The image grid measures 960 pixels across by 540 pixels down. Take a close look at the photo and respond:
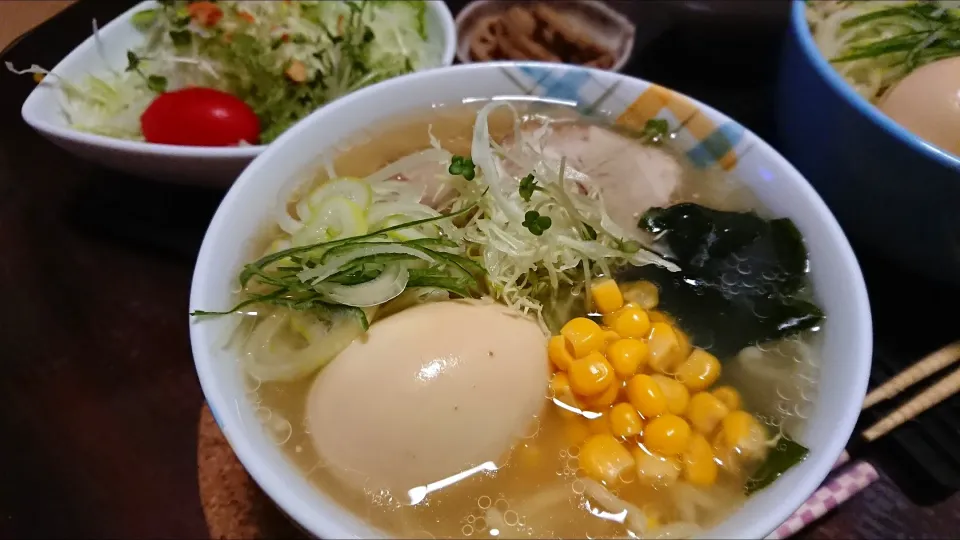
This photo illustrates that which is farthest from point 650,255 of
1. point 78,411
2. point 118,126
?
point 118,126

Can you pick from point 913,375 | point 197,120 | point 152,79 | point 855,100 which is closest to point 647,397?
point 913,375

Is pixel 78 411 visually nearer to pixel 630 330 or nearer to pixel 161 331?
pixel 161 331

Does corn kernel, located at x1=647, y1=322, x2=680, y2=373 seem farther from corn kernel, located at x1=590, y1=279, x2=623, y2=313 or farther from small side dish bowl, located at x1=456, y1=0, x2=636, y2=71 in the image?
small side dish bowl, located at x1=456, y1=0, x2=636, y2=71

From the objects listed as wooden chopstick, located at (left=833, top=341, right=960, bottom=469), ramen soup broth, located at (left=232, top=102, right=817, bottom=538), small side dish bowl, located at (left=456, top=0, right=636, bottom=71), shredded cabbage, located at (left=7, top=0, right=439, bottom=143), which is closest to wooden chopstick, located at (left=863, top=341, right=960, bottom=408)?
wooden chopstick, located at (left=833, top=341, right=960, bottom=469)

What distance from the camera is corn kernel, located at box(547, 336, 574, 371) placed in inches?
45.1

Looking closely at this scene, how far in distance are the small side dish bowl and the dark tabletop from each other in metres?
0.07

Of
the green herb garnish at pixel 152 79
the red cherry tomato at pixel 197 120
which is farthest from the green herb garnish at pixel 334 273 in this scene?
the green herb garnish at pixel 152 79

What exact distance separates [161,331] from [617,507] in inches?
41.5

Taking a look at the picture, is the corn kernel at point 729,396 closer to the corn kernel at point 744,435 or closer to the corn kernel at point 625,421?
the corn kernel at point 744,435

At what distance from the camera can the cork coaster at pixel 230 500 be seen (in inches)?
50.3

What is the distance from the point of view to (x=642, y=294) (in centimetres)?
128

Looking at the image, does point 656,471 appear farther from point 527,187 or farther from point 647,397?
point 527,187

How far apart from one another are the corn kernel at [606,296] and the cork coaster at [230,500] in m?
0.66

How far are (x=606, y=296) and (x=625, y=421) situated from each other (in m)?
0.22
